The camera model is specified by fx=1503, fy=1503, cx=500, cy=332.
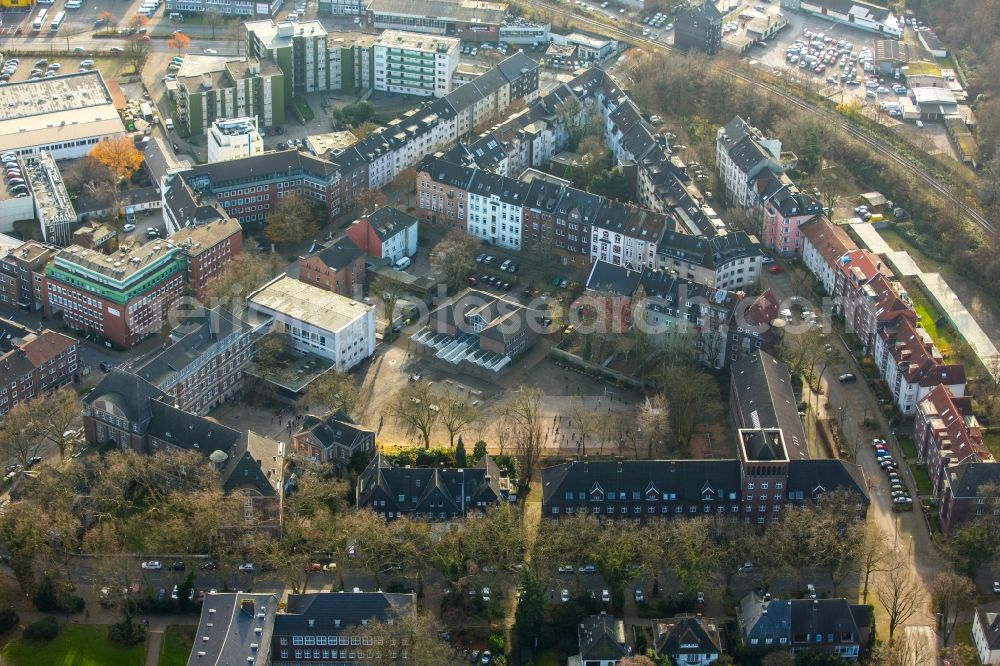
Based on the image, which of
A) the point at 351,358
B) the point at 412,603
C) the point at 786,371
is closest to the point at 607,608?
the point at 412,603

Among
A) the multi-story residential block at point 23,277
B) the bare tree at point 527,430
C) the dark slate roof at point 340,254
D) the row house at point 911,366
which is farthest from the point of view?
the dark slate roof at point 340,254

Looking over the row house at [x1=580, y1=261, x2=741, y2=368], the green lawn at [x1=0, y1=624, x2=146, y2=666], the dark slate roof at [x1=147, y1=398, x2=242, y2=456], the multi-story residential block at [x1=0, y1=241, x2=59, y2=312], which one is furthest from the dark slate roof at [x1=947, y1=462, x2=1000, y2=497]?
the multi-story residential block at [x1=0, y1=241, x2=59, y2=312]

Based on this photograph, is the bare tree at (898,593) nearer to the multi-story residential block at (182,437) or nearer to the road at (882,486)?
the road at (882,486)

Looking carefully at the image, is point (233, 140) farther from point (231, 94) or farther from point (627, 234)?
point (627, 234)

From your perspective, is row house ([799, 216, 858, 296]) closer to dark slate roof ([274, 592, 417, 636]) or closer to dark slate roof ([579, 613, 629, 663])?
dark slate roof ([579, 613, 629, 663])

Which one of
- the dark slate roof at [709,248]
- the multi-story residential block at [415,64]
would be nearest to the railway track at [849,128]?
the multi-story residential block at [415,64]

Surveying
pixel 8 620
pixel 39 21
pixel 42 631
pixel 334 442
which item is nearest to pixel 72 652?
pixel 42 631

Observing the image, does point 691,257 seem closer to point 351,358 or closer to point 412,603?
point 351,358

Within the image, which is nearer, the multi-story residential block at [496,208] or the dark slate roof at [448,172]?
the multi-story residential block at [496,208]
